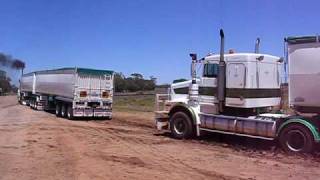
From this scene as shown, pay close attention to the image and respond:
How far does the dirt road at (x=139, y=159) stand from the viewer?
11.3m

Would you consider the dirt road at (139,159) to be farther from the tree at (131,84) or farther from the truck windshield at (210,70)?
the tree at (131,84)

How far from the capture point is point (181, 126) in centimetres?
1898

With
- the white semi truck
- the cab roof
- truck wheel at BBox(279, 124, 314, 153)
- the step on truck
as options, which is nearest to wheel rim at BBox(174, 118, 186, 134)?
the white semi truck

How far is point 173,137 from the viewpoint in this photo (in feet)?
63.0

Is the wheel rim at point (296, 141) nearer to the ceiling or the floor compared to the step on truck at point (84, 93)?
nearer to the floor

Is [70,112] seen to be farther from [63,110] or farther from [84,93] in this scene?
[63,110]

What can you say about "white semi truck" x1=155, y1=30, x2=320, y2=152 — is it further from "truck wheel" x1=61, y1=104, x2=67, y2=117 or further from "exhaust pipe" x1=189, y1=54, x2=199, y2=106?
"truck wheel" x1=61, y1=104, x2=67, y2=117

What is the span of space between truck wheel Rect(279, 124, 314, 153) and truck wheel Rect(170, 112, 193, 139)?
440cm

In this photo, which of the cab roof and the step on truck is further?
the step on truck

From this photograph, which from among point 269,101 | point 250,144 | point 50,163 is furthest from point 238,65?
point 50,163

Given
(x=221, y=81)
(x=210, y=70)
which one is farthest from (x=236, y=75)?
(x=210, y=70)

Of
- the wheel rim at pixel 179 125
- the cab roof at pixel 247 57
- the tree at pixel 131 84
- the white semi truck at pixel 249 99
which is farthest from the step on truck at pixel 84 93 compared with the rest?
the tree at pixel 131 84

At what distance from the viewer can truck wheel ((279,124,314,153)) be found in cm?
1423

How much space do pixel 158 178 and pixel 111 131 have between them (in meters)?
11.6
